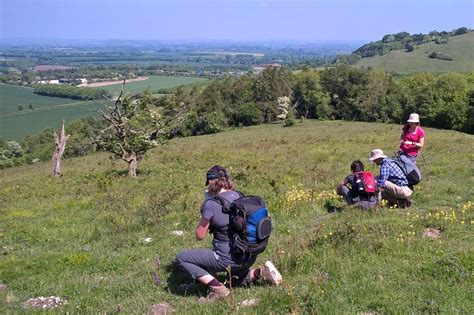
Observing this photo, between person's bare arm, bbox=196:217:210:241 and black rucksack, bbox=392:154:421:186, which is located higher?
person's bare arm, bbox=196:217:210:241

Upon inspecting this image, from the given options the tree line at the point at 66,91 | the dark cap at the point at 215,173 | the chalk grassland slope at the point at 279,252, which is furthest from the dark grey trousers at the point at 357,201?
the tree line at the point at 66,91

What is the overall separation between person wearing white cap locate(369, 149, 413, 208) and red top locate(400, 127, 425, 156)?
200 cm

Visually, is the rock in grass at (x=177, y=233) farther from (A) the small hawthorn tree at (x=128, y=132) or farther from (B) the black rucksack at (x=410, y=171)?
(A) the small hawthorn tree at (x=128, y=132)

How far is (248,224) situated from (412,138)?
28.6ft

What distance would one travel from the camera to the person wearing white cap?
467 inches

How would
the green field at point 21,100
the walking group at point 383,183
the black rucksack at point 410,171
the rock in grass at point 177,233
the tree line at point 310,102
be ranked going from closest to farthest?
the rock in grass at point 177,233 < the walking group at point 383,183 < the black rucksack at point 410,171 < the tree line at point 310,102 < the green field at point 21,100

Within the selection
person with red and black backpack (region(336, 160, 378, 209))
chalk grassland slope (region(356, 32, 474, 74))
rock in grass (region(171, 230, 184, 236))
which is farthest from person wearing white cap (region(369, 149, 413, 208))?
chalk grassland slope (region(356, 32, 474, 74))

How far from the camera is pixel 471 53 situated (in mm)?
174375

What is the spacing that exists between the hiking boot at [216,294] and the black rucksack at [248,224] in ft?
1.90

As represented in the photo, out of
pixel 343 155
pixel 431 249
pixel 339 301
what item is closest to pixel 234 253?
pixel 339 301

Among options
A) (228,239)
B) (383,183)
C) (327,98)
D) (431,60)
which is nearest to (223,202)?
(228,239)

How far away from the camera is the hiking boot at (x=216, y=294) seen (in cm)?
677

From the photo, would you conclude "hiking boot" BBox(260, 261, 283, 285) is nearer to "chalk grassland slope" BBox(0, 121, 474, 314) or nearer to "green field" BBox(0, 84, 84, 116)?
"chalk grassland slope" BBox(0, 121, 474, 314)

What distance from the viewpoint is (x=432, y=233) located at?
9477 millimetres
